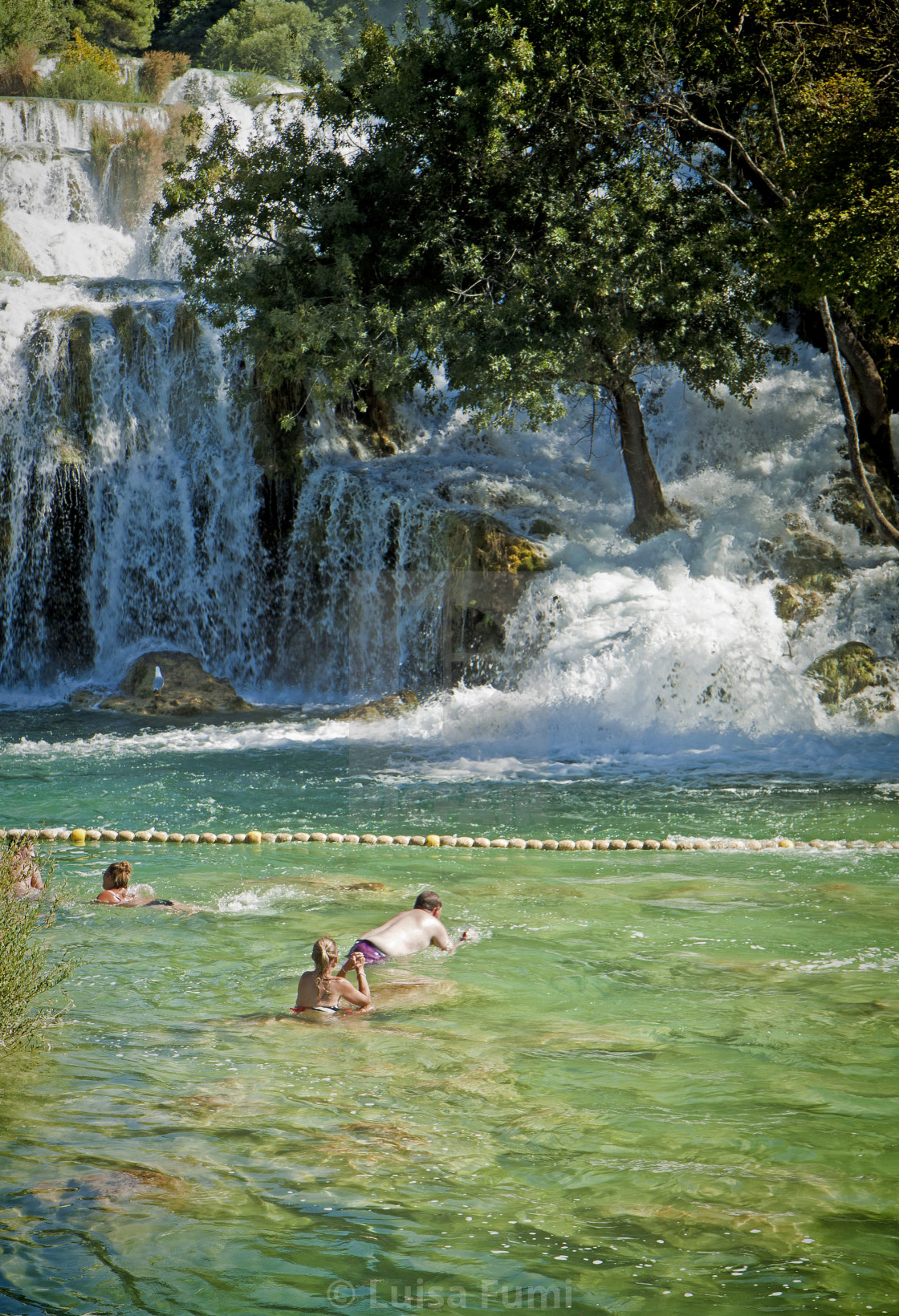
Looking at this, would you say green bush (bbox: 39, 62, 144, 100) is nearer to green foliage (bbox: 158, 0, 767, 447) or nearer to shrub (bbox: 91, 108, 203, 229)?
shrub (bbox: 91, 108, 203, 229)

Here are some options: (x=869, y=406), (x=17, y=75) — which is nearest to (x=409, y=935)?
(x=869, y=406)

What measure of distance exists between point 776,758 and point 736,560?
457 centimetres

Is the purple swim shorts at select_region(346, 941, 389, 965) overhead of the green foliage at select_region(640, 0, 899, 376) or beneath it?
beneath

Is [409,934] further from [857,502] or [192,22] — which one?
[192,22]

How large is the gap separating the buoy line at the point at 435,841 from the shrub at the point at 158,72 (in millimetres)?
35220

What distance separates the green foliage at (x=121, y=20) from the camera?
148 ft

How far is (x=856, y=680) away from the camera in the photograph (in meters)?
17.0

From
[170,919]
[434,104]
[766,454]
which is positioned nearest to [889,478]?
[766,454]

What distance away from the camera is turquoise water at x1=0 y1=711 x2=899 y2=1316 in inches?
158

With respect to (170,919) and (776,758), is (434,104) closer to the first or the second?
A: (776,758)

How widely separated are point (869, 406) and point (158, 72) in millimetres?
30650

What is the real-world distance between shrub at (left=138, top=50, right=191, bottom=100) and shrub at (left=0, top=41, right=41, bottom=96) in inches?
141

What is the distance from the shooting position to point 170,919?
28.1 feet

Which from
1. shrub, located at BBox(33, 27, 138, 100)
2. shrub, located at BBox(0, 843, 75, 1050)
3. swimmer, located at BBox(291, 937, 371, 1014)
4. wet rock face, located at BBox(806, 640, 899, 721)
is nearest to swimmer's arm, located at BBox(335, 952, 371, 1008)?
swimmer, located at BBox(291, 937, 371, 1014)
